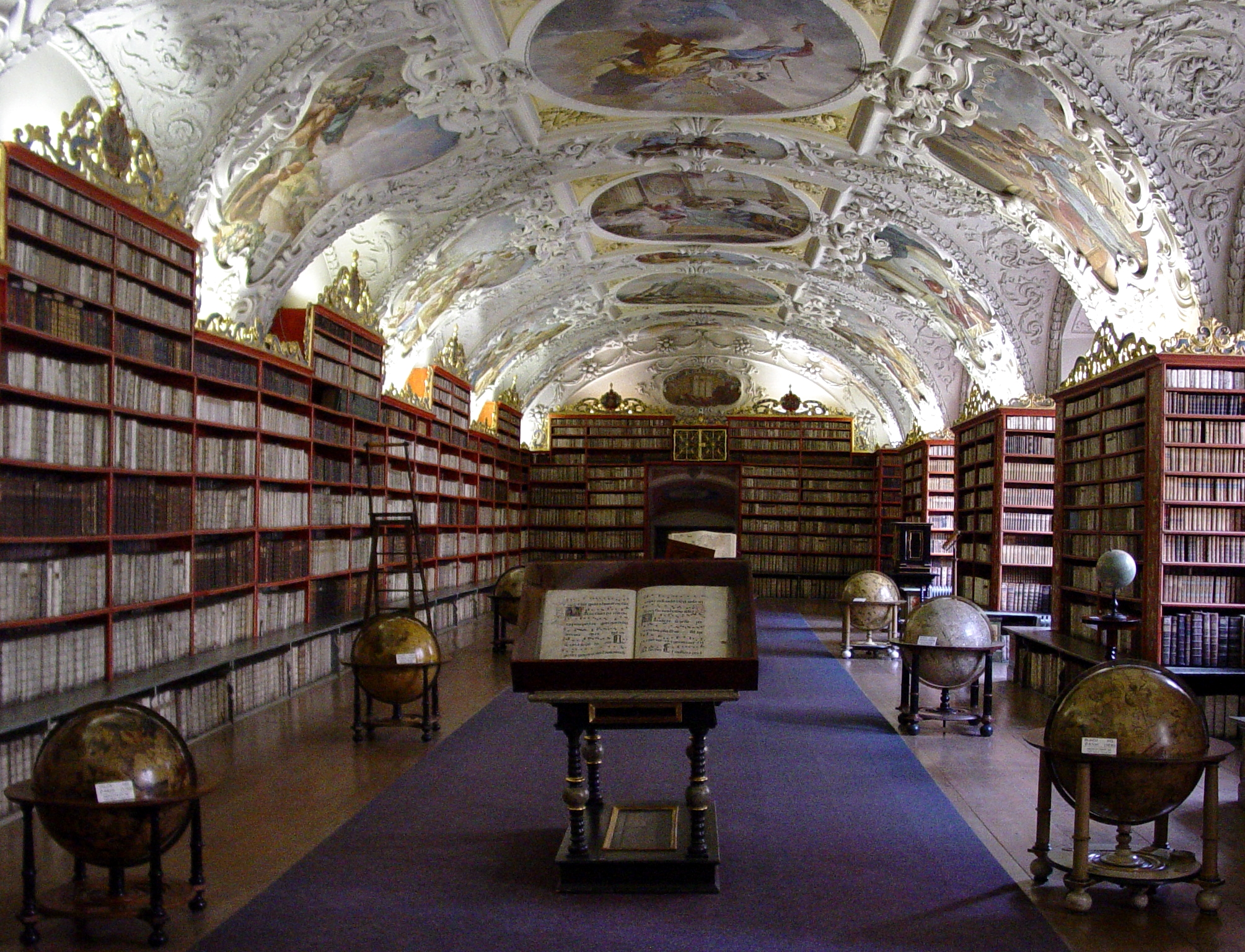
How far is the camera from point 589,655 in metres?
5.20

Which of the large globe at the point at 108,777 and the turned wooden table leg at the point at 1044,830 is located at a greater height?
the large globe at the point at 108,777

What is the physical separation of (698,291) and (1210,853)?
17834mm

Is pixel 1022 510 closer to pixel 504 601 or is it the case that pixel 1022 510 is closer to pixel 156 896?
pixel 504 601

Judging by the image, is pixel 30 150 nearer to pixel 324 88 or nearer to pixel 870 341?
pixel 324 88

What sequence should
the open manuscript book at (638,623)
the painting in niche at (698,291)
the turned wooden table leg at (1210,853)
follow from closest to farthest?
the turned wooden table leg at (1210,853) < the open manuscript book at (638,623) < the painting in niche at (698,291)

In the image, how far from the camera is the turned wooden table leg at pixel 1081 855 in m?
5.12

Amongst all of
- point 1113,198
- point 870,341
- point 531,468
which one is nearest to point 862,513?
point 870,341

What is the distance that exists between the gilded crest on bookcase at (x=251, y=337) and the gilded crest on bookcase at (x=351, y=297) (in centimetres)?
105

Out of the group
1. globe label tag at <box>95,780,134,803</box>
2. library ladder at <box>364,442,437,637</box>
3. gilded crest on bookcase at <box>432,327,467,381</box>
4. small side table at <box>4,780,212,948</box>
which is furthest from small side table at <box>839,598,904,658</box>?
globe label tag at <box>95,780,134,803</box>

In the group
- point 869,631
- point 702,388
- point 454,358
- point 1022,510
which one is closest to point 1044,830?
point 869,631

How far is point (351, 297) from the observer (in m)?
13.4

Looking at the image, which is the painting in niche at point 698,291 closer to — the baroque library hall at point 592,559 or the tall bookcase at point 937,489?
the baroque library hall at point 592,559

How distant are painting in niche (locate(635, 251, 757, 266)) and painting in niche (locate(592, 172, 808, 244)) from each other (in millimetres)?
776

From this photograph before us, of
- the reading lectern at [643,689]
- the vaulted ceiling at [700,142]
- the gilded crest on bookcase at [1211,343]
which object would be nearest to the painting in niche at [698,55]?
the vaulted ceiling at [700,142]
